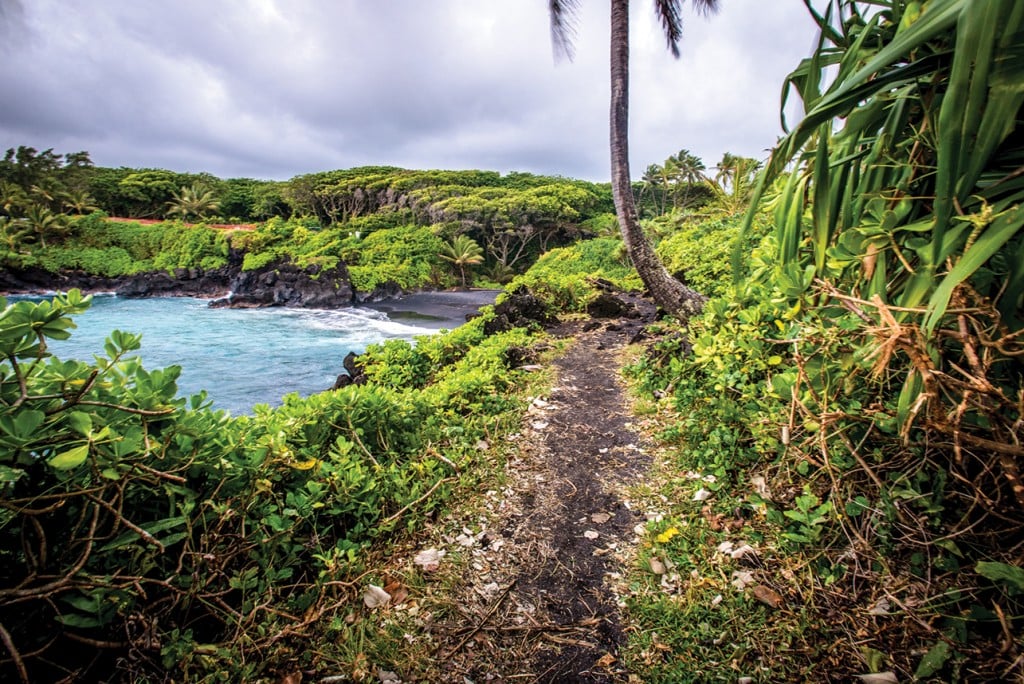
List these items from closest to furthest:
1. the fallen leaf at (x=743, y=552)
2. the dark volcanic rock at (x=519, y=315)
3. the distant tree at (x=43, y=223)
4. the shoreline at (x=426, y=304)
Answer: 1. the fallen leaf at (x=743, y=552)
2. the dark volcanic rock at (x=519, y=315)
3. the shoreline at (x=426, y=304)
4. the distant tree at (x=43, y=223)

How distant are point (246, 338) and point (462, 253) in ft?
53.3

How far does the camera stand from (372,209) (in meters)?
35.9

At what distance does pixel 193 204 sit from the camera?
1379 inches

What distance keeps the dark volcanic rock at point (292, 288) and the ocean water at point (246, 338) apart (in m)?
1.35

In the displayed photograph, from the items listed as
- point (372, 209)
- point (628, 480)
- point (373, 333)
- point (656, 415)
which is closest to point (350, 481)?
point (628, 480)

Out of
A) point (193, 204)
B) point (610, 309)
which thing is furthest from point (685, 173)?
point (193, 204)

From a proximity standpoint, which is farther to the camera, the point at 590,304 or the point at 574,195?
the point at 574,195

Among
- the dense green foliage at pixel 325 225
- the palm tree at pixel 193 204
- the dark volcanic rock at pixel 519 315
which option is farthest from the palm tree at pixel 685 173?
the palm tree at pixel 193 204

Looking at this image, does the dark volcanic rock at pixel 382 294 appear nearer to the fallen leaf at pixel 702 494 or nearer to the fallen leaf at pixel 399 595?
the fallen leaf at pixel 399 595

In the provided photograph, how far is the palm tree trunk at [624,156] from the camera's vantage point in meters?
5.68

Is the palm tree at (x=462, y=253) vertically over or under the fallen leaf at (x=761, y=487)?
over

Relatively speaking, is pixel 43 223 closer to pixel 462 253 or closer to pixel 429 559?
pixel 462 253

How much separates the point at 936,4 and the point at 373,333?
16.7m

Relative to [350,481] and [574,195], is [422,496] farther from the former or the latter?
[574,195]
